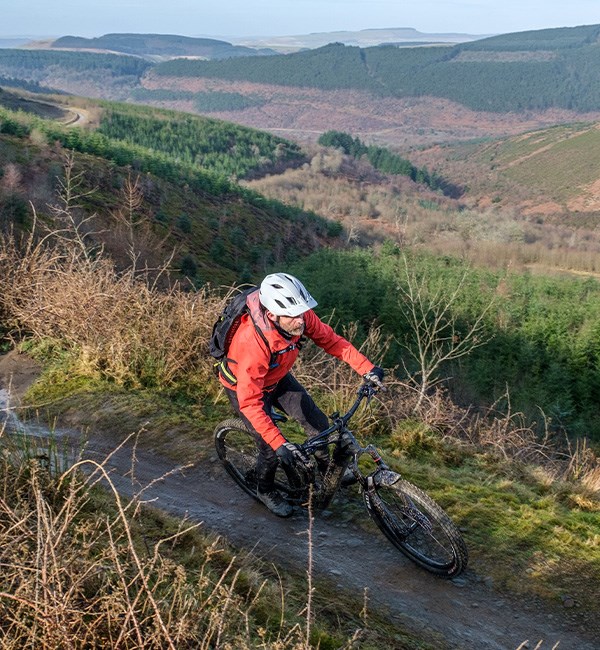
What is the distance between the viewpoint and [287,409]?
4637mm

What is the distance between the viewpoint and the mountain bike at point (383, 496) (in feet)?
13.8

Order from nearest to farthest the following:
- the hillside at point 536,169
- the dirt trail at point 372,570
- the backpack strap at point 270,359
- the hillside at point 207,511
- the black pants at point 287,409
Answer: the hillside at point 207,511 < the dirt trail at point 372,570 < the backpack strap at point 270,359 < the black pants at point 287,409 < the hillside at point 536,169

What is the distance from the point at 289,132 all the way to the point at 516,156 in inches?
2767

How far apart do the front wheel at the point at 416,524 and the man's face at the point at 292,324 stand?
1.18m

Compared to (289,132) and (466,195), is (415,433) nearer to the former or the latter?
(466,195)

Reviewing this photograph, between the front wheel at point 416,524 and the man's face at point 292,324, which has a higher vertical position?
the man's face at point 292,324

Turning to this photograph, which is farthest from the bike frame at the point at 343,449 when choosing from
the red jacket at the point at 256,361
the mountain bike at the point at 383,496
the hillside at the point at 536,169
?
the hillside at the point at 536,169

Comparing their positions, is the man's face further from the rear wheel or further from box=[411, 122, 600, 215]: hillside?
box=[411, 122, 600, 215]: hillside

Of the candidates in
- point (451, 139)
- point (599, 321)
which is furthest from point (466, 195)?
point (599, 321)

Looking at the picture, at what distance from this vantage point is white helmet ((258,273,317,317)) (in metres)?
4.00

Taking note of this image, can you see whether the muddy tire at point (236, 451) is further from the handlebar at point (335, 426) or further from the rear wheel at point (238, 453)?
the handlebar at point (335, 426)

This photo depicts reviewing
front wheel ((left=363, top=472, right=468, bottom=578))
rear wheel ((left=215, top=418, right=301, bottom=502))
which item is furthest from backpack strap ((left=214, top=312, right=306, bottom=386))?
front wheel ((left=363, top=472, right=468, bottom=578))

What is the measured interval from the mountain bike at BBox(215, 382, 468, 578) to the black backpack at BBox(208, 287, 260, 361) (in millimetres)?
703

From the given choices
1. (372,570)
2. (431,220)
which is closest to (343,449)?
(372,570)
